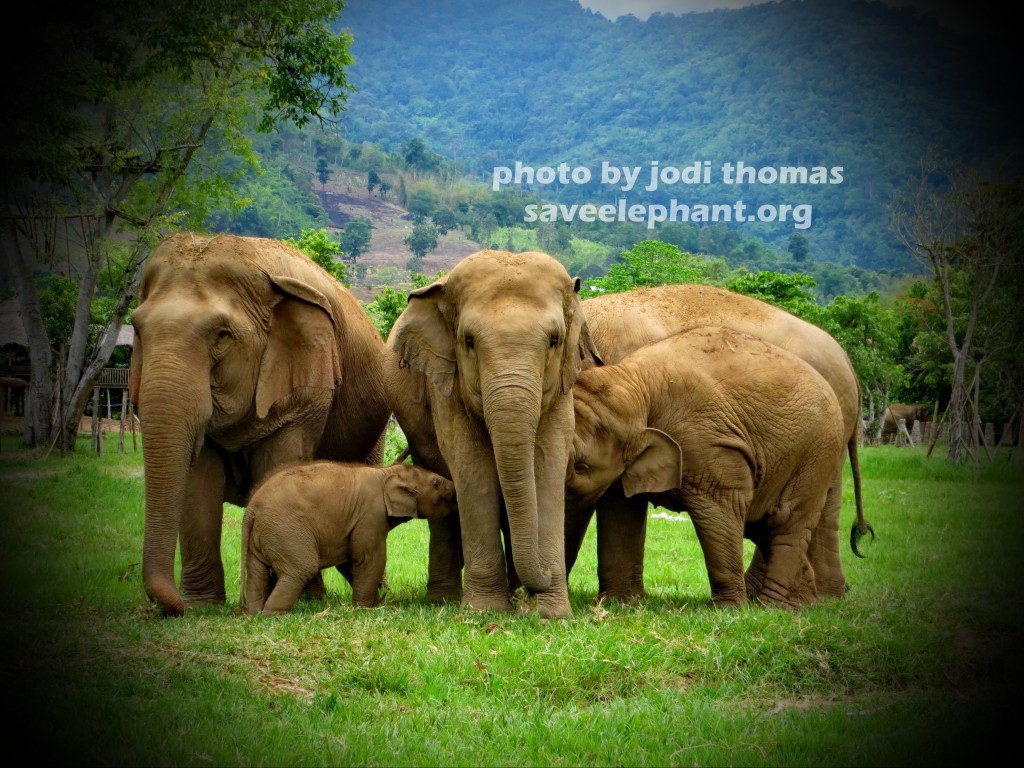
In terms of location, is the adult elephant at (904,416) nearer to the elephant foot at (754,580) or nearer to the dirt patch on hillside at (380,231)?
the dirt patch on hillside at (380,231)

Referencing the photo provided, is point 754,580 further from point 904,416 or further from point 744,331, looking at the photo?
point 904,416

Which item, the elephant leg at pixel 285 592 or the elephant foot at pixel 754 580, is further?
the elephant foot at pixel 754 580

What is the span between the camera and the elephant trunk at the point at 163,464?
8.63 metres

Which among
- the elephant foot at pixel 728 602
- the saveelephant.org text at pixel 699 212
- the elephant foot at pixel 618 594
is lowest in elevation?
the elephant foot at pixel 618 594

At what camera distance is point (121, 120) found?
2783 cm

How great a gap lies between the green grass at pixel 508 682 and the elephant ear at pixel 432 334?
1882mm

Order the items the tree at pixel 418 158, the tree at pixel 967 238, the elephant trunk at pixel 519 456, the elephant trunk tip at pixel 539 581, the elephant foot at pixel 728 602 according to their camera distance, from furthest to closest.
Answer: the tree at pixel 418 158
the tree at pixel 967 238
the elephant foot at pixel 728 602
the elephant trunk tip at pixel 539 581
the elephant trunk at pixel 519 456

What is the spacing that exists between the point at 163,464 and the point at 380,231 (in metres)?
127

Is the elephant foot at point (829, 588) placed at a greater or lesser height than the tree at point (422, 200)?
lesser

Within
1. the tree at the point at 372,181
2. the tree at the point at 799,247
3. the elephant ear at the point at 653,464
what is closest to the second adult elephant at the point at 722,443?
the elephant ear at the point at 653,464

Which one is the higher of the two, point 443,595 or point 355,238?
point 355,238

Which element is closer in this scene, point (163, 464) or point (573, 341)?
point (163, 464)

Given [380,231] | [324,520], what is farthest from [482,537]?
[380,231]

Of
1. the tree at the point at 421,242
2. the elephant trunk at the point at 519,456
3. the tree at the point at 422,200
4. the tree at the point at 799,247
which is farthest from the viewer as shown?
the tree at the point at 799,247
